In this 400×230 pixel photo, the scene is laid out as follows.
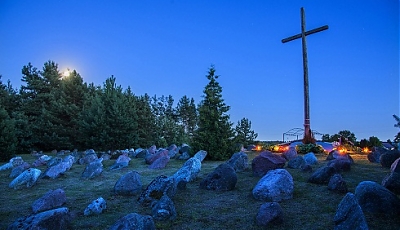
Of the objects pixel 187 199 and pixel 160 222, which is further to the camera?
pixel 187 199

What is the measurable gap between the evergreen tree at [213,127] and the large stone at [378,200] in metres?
7.25

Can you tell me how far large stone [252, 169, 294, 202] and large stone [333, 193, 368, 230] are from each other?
1508 mm

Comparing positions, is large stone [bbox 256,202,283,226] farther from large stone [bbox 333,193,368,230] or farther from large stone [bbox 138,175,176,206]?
large stone [bbox 138,175,176,206]

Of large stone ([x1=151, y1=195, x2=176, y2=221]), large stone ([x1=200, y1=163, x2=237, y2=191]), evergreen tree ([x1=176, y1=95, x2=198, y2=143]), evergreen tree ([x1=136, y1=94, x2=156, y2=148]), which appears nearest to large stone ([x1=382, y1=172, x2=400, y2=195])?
large stone ([x1=200, y1=163, x2=237, y2=191])

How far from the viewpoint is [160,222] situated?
362 cm

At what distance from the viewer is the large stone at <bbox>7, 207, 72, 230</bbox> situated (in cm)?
318

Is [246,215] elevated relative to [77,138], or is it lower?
lower

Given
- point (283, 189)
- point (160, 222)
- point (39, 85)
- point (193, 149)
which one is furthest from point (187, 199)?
point (39, 85)

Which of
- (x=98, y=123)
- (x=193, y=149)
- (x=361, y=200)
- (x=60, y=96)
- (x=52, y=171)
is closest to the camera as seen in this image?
(x=361, y=200)

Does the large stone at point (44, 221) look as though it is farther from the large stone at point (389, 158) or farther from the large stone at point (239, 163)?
the large stone at point (389, 158)

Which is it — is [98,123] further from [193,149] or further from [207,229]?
[207,229]

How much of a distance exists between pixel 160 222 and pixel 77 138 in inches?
726

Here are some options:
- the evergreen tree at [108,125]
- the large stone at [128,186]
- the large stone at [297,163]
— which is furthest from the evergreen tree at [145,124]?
the large stone at [128,186]

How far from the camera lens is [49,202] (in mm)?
4398
